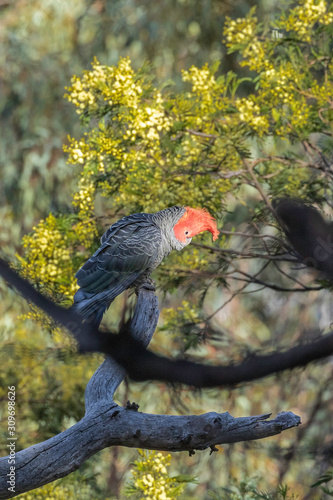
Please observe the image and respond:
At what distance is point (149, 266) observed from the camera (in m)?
2.02

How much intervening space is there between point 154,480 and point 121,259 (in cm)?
83

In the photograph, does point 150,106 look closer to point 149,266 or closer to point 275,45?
point 275,45

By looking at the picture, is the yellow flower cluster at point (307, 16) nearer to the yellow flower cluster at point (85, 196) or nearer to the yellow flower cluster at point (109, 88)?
the yellow flower cluster at point (109, 88)

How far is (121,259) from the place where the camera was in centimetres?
194

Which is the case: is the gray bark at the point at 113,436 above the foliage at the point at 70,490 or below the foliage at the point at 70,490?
below

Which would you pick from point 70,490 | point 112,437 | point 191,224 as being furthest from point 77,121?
point 112,437

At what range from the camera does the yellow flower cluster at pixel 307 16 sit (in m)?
2.41

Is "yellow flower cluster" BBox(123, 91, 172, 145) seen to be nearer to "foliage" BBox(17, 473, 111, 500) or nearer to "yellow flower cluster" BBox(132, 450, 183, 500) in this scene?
"yellow flower cluster" BBox(132, 450, 183, 500)

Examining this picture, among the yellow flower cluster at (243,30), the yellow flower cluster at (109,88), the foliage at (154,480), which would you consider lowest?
the foliage at (154,480)

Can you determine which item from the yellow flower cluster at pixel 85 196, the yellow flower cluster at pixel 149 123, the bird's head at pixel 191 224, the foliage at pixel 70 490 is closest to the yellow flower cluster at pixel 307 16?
the yellow flower cluster at pixel 149 123

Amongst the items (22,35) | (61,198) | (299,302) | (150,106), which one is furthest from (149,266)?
(22,35)

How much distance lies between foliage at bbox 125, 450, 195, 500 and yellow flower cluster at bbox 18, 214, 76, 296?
712 mm

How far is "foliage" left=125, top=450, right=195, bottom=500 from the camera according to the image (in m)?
2.11

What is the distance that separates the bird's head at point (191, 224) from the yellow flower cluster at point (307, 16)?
0.92 meters
